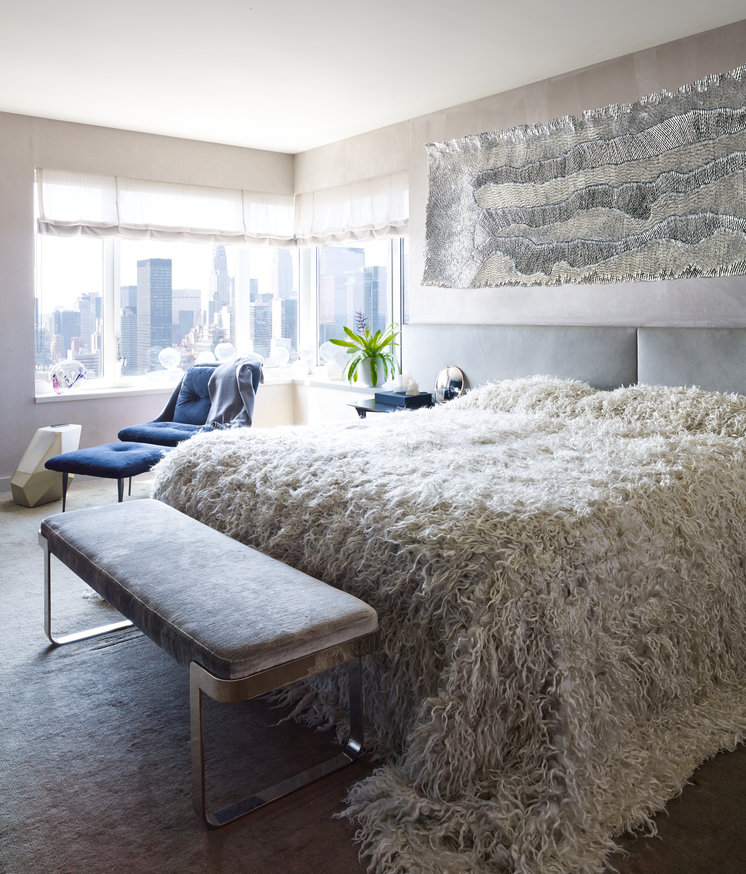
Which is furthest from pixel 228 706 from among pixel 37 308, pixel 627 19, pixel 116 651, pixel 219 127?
pixel 219 127

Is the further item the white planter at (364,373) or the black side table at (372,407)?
the white planter at (364,373)

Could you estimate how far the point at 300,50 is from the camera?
365 centimetres

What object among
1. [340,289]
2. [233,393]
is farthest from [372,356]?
[233,393]

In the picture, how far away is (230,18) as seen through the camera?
326 cm

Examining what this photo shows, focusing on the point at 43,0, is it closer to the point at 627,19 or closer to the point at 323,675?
the point at 627,19

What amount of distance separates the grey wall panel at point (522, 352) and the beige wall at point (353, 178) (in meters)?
0.10

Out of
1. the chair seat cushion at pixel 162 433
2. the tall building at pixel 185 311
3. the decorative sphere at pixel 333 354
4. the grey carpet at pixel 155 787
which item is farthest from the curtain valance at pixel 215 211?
the grey carpet at pixel 155 787

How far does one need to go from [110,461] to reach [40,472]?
93 centimetres

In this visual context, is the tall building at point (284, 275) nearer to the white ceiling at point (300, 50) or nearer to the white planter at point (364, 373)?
the white planter at point (364, 373)

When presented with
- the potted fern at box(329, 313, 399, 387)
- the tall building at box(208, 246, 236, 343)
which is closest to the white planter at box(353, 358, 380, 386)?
the potted fern at box(329, 313, 399, 387)

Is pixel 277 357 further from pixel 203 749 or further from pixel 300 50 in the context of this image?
pixel 203 749

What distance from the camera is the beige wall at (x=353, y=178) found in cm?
352

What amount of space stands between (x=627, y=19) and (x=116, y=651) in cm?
324

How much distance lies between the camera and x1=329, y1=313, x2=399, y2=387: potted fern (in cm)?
534
